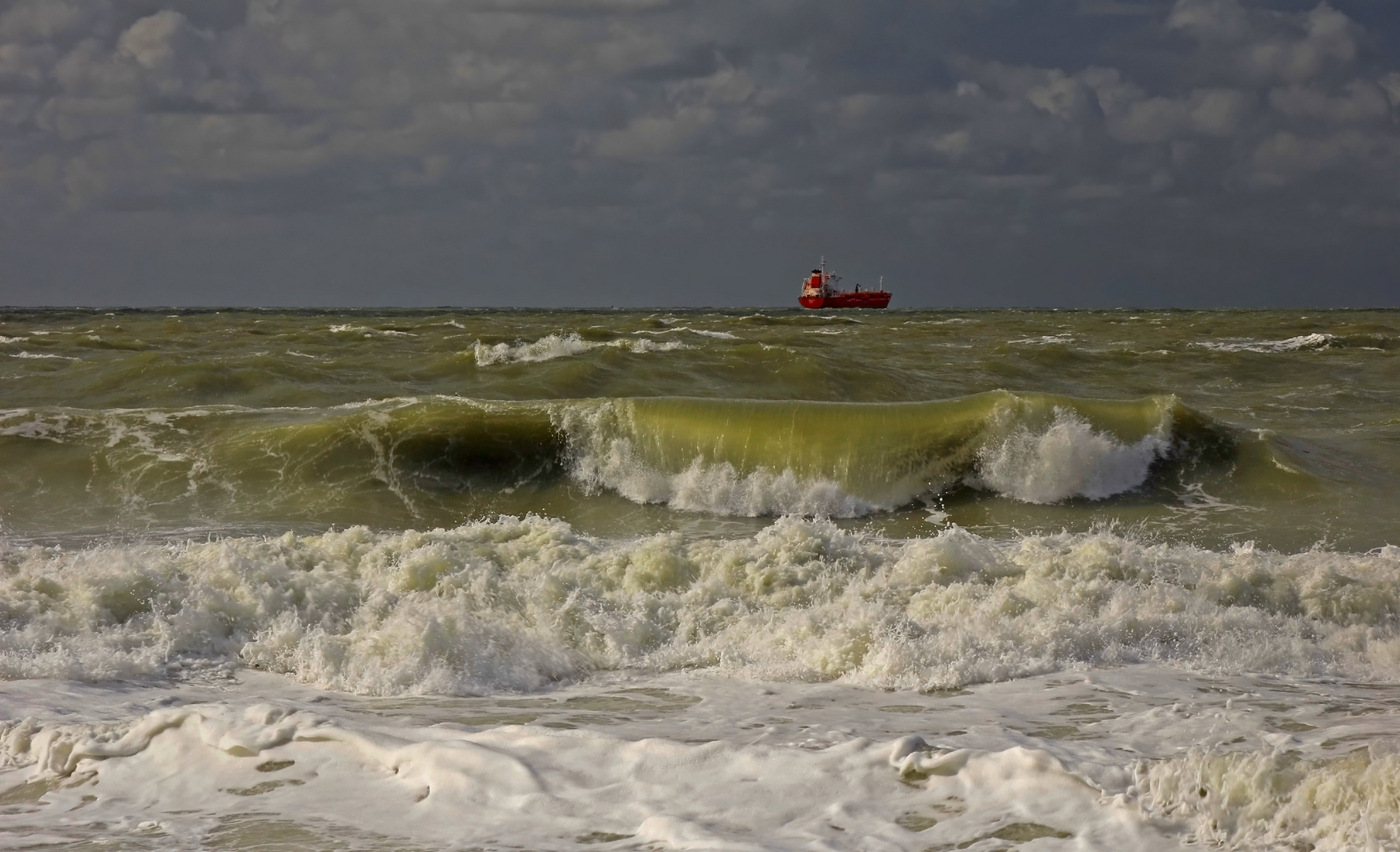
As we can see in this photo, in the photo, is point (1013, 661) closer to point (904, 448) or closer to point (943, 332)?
point (904, 448)

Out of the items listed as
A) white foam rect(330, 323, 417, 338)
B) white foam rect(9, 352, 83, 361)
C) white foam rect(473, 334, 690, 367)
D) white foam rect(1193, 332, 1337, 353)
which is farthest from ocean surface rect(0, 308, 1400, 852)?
white foam rect(330, 323, 417, 338)

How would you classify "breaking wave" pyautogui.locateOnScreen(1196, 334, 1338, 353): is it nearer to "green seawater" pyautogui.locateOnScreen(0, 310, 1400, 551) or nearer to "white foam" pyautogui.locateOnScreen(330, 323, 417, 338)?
"green seawater" pyautogui.locateOnScreen(0, 310, 1400, 551)

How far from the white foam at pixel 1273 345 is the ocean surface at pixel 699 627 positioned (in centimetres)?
1544

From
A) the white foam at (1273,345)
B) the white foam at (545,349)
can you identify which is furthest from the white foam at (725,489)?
the white foam at (1273,345)

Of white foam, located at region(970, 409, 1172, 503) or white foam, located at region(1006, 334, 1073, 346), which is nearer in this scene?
white foam, located at region(970, 409, 1172, 503)

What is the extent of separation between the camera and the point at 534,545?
→ 30.1 feet

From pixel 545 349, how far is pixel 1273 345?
21.3m

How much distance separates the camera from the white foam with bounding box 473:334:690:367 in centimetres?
2494

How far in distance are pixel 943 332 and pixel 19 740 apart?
A: 4096cm

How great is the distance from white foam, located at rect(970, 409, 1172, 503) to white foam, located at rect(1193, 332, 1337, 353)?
20044 millimetres

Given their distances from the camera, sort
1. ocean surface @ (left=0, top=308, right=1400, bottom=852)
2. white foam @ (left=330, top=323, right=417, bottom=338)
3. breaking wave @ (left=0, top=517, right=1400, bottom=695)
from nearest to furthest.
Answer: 1. ocean surface @ (left=0, top=308, right=1400, bottom=852)
2. breaking wave @ (left=0, top=517, right=1400, bottom=695)
3. white foam @ (left=330, top=323, right=417, bottom=338)

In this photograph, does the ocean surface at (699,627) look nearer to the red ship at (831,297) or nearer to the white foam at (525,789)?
the white foam at (525,789)

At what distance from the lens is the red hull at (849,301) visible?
8619 cm

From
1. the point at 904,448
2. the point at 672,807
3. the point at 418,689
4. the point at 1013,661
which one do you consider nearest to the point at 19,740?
the point at 418,689
